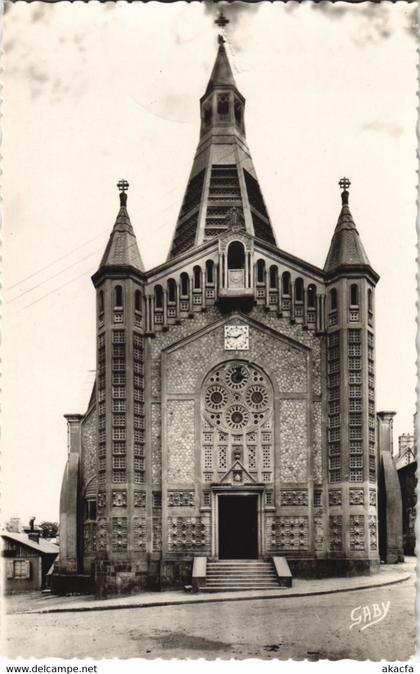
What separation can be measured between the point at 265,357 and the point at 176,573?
8.02 metres

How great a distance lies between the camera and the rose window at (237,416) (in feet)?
118

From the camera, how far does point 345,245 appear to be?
3619cm

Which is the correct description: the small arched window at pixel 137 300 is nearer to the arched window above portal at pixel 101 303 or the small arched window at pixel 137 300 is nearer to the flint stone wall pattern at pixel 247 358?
the arched window above portal at pixel 101 303

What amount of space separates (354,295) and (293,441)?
551cm

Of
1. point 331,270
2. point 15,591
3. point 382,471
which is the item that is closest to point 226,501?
point 382,471

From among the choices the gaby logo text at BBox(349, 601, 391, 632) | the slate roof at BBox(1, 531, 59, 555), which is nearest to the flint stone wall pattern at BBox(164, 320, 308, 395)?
the gaby logo text at BBox(349, 601, 391, 632)

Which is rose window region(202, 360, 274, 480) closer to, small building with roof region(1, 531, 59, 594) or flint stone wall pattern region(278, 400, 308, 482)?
flint stone wall pattern region(278, 400, 308, 482)

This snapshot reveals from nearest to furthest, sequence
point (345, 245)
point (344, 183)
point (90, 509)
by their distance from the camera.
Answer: point (344, 183) → point (345, 245) → point (90, 509)

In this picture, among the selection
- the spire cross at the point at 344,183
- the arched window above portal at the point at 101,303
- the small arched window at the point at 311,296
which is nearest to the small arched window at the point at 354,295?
the small arched window at the point at 311,296

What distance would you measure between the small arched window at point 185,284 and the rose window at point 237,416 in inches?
174

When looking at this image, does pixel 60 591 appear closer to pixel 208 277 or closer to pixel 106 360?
pixel 106 360

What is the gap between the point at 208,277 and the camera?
121ft

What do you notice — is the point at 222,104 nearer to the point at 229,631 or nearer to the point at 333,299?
the point at 333,299

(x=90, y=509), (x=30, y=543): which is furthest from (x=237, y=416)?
(x=30, y=543)
